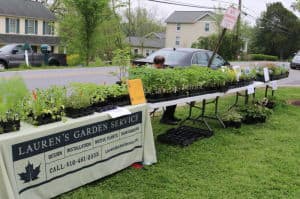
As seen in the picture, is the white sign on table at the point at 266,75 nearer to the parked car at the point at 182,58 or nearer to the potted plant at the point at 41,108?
the parked car at the point at 182,58

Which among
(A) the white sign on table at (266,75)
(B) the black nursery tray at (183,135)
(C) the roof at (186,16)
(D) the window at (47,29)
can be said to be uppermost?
(C) the roof at (186,16)

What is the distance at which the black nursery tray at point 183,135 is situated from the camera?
5467 millimetres

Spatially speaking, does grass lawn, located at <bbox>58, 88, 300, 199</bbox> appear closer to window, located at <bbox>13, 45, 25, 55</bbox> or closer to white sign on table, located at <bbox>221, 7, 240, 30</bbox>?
white sign on table, located at <bbox>221, 7, 240, 30</bbox>

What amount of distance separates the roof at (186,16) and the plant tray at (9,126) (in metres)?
54.6

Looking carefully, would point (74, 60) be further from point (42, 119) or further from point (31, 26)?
point (42, 119)

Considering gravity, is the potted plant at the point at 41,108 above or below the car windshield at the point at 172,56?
below

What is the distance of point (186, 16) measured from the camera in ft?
194

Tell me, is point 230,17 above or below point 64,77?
above

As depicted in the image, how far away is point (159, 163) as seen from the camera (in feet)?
15.3

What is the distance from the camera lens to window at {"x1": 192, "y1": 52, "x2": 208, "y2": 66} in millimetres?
9469

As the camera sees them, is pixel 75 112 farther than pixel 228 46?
No

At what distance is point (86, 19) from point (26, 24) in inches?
740

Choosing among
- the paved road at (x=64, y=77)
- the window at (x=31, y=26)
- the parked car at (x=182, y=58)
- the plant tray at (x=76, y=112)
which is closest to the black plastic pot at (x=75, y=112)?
the plant tray at (x=76, y=112)

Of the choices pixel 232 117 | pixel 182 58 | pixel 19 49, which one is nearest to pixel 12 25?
pixel 19 49
